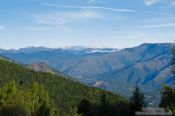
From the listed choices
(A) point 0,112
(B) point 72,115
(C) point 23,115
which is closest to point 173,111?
(C) point 23,115

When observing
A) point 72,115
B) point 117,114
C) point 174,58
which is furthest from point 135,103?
point 174,58

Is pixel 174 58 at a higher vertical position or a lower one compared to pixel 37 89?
higher

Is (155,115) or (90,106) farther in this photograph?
(90,106)

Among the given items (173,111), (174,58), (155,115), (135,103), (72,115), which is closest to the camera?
(173,111)

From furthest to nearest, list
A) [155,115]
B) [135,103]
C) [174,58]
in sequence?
[135,103]
[155,115]
[174,58]

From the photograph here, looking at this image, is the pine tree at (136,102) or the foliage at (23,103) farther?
the pine tree at (136,102)

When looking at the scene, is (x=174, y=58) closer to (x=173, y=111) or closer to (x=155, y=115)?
(x=173, y=111)

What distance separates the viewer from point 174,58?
3559 centimetres

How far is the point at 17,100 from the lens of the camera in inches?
3044

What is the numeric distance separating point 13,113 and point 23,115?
2.04 m

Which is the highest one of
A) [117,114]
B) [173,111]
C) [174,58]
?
[174,58]

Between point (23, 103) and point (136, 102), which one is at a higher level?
point (23, 103)

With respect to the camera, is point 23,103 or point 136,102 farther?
point 136,102

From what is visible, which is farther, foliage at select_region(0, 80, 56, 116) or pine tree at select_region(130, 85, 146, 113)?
pine tree at select_region(130, 85, 146, 113)
